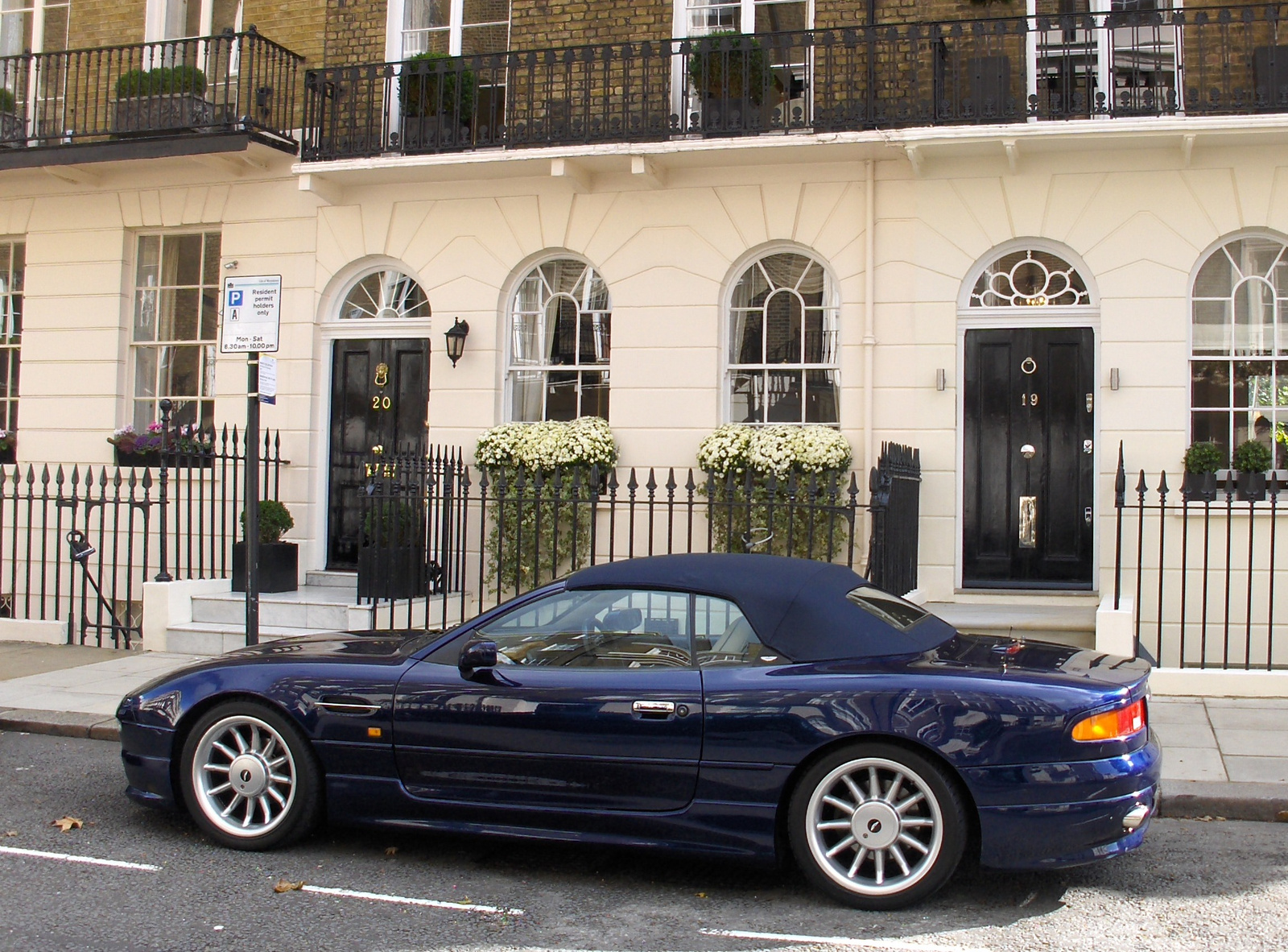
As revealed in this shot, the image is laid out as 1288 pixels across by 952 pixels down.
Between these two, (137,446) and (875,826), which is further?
(137,446)

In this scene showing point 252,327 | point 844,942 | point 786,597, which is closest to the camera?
point 844,942

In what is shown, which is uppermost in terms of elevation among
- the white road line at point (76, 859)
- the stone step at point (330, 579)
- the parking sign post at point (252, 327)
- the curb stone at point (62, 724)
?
the parking sign post at point (252, 327)

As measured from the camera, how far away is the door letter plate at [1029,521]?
1094 cm

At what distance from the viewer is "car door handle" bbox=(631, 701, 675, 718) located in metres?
4.98

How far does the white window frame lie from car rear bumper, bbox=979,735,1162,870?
6.84 m

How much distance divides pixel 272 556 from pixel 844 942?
26.6 ft

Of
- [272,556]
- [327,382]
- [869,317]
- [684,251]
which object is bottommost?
[272,556]

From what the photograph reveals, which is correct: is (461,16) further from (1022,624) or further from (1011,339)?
(1022,624)

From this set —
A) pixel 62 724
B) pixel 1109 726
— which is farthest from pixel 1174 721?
pixel 62 724

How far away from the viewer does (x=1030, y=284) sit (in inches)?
437

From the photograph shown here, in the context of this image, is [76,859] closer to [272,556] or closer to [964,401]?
[272,556]

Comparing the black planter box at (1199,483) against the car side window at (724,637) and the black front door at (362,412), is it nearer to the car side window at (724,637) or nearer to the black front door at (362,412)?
the car side window at (724,637)

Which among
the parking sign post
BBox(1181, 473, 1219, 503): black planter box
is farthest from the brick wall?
BBox(1181, 473, 1219, 503): black planter box

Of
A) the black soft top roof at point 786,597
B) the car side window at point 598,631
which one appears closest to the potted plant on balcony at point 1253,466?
the black soft top roof at point 786,597
